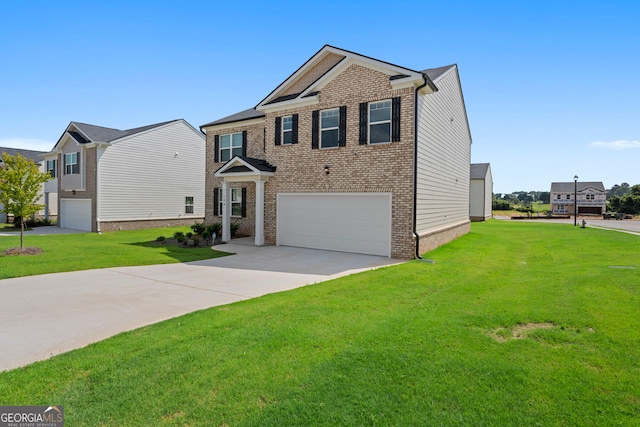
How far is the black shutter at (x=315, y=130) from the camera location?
14.3m

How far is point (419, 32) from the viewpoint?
12.2 meters

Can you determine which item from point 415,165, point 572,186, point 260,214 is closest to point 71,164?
point 260,214

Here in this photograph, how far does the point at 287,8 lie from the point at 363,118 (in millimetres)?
4790

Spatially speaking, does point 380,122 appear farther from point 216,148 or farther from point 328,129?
point 216,148

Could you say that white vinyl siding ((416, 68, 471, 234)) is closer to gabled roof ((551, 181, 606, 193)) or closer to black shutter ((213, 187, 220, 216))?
black shutter ((213, 187, 220, 216))

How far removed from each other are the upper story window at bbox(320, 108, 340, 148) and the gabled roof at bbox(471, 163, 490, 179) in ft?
109

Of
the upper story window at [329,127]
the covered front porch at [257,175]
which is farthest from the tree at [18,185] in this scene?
the upper story window at [329,127]

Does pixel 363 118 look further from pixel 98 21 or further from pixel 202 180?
pixel 202 180

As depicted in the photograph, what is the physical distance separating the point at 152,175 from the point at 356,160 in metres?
18.2

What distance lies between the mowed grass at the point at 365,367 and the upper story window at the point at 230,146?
14.2 m

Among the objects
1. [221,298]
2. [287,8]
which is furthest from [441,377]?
[287,8]

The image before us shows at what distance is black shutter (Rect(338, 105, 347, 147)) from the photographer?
1352cm

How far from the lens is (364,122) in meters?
13.0

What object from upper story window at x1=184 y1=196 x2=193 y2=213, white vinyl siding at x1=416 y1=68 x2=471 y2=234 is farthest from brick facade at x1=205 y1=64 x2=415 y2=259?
upper story window at x1=184 y1=196 x2=193 y2=213
